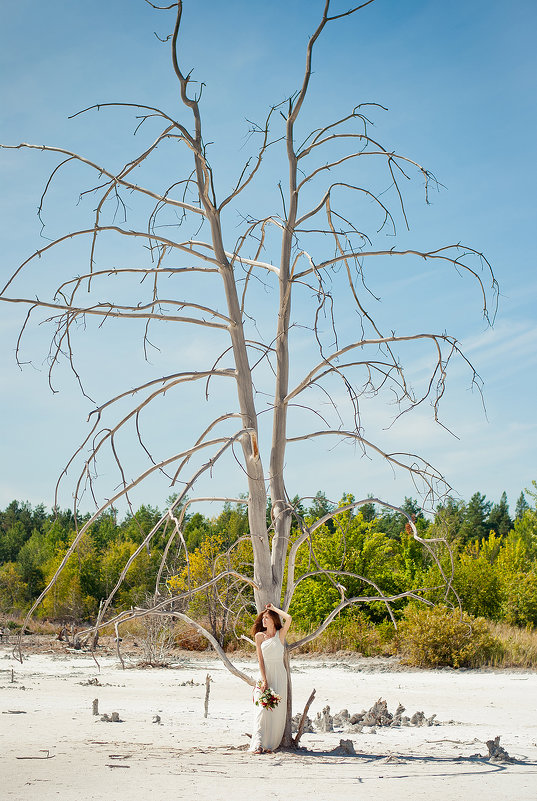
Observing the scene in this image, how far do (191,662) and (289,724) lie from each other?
14430mm

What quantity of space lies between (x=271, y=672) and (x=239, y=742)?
1971 mm

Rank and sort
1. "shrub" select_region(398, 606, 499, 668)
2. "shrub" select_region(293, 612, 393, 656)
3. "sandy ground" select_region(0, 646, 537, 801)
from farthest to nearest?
"shrub" select_region(293, 612, 393, 656)
"shrub" select_region(398, 606, 499, 668)
"sandy ground" select_region(0, 646, 537, 801)

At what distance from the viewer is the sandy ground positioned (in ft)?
18.8

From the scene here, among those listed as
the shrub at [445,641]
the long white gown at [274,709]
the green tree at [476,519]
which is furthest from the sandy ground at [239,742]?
the green tree at [476,519]

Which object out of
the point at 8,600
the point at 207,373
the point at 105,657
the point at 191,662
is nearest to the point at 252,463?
the point at 207,373

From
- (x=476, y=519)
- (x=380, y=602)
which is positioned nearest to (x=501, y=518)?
(x=476, y=519)

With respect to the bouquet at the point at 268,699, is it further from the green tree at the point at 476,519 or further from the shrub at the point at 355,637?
the green tree at the point at 476,519

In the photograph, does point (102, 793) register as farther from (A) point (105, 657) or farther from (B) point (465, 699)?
(A) point (105, 657)

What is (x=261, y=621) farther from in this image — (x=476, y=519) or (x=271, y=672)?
(x=476, y=519)

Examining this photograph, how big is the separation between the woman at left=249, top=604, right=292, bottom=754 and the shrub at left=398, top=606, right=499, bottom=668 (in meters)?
11.8

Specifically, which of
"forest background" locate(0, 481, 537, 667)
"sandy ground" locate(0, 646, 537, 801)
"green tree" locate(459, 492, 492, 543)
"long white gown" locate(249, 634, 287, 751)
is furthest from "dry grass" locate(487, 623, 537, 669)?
"green tree" locate(459, 492, 492, 543)

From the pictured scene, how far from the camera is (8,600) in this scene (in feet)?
124

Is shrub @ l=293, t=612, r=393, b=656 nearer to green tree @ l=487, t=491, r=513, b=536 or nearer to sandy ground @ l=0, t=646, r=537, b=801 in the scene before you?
sandy ground @ l=0, t=646, r=537, b=801

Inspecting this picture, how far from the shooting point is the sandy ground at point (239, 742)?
225 inches
